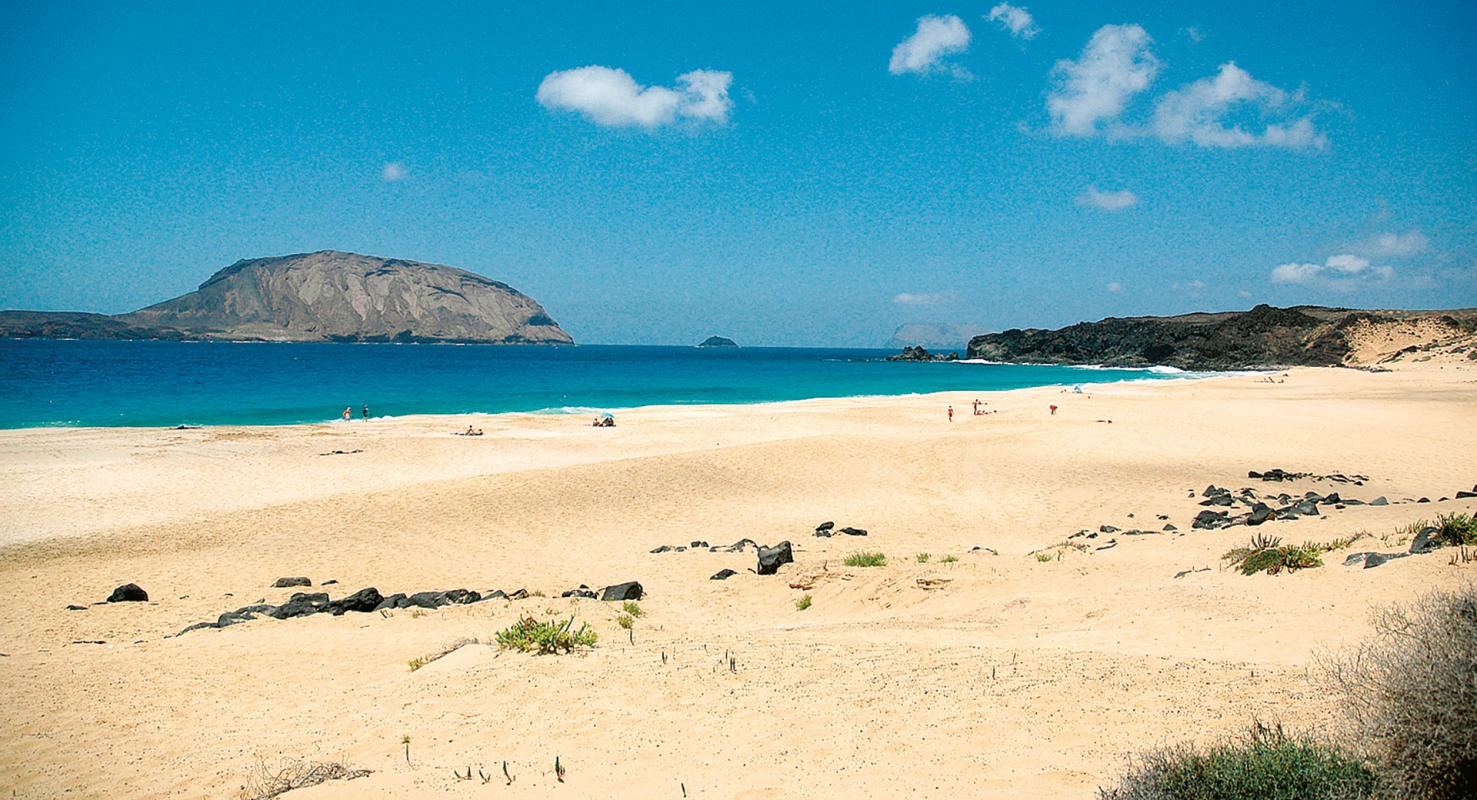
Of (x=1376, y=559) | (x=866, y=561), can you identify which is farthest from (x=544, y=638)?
(x=1376, y=559)

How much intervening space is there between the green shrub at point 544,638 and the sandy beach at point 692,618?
291 mm

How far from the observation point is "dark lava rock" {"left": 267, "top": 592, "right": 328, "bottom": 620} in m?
10.8

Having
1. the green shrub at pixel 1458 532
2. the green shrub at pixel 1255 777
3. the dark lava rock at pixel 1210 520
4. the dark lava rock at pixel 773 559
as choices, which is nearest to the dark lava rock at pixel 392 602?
the dark lava rock at pixel 773 559

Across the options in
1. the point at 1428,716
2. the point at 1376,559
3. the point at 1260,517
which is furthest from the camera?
the point at 1260,517

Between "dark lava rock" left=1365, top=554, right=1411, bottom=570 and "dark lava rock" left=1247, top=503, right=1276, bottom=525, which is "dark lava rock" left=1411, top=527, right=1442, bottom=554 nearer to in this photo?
"dark lava rock" left=1365, top=554, right=1411, bottom=570

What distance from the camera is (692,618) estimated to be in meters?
10.3

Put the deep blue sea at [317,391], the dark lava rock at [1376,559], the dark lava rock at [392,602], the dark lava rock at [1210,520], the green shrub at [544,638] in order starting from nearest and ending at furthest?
the green shrub at [544,638] < the dark lava rock at [1376,559] < the dark lava rock at [392,602] < the dark lava rock at [1210,520] < the deep blue sea at [317,391]

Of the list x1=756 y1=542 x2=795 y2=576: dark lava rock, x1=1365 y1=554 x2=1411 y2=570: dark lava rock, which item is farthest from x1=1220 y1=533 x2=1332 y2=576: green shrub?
x1=756 y1=542 x2=795 y2=576: dark lava rock

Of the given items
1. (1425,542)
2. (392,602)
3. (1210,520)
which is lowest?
(392,602)

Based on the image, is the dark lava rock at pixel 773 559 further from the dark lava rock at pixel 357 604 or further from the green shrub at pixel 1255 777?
the green shrub at pixel 1255 777

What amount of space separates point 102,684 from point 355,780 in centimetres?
477

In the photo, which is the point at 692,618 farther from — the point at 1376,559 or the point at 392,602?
the point at 1376,559

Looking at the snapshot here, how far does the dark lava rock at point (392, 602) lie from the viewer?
36.8 feet

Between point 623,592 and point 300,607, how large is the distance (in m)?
4.54
